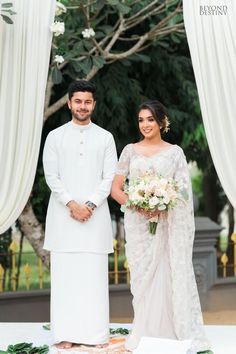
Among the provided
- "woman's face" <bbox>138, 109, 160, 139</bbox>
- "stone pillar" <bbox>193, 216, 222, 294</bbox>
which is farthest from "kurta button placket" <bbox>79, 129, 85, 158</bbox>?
"stone pillar" <bbox>193, 216, 222, 294</bbox>

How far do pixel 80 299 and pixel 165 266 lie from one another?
1.95 feet

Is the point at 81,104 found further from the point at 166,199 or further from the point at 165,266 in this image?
the point at 165,266

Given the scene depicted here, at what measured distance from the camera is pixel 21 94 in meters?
5.12

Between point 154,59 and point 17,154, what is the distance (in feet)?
10.1

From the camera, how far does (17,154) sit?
5.16m

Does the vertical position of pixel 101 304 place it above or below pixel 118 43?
below

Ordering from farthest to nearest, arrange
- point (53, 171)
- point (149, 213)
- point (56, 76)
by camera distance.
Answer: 1. point (56, 76)
2. point (53, 171)
3. point (149, 213)

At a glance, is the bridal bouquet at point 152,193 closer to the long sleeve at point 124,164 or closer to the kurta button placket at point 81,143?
the long sleeve at point 124,164

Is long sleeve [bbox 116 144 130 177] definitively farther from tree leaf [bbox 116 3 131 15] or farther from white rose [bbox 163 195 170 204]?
tree leaf [bbox 116 3 131 15]

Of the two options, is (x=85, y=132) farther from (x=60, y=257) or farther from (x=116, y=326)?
(x=116, y=326)

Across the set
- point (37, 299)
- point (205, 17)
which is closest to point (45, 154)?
point (205, 17)

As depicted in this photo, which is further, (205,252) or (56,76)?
(205,252)

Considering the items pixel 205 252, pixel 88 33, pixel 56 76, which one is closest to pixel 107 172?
pixel 56 76

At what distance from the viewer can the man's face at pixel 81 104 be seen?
4.92 metres
